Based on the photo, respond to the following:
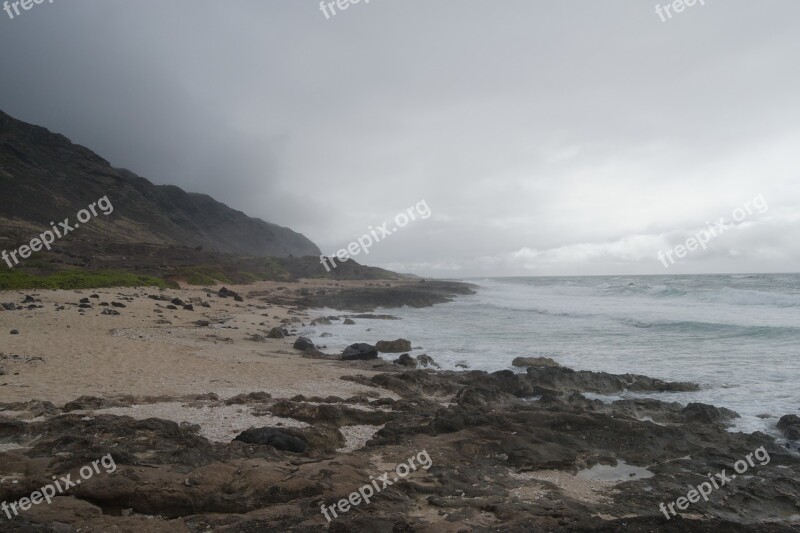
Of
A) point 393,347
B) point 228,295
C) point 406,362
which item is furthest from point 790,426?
point 228,295

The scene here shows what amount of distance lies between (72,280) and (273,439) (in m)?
28.8

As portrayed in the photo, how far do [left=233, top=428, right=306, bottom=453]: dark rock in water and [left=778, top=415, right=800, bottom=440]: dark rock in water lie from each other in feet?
29.4

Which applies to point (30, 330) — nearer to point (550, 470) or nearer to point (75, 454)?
point (75, 454)

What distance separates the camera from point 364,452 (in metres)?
7.20

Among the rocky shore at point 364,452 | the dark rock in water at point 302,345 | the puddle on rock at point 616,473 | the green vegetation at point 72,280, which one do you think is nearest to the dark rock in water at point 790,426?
the rocky shore at point 364,452

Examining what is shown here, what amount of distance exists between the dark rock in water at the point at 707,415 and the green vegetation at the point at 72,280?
3181cm

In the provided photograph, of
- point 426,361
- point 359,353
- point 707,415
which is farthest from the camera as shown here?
point 426,361

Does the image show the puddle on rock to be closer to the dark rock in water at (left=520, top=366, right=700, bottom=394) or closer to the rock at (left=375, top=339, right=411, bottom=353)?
the dark rock in water at (left=520, top=366, right=700, bottom=394)

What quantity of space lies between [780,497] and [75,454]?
935 centimetres

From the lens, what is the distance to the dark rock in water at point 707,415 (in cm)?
954

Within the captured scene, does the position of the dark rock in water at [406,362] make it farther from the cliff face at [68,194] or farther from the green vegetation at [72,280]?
the cliff face at [68,194]

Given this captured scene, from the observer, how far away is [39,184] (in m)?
66.4

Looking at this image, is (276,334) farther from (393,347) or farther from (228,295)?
(228,295)

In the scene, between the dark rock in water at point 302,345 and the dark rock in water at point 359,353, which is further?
the dark rock in water at point 302,345
